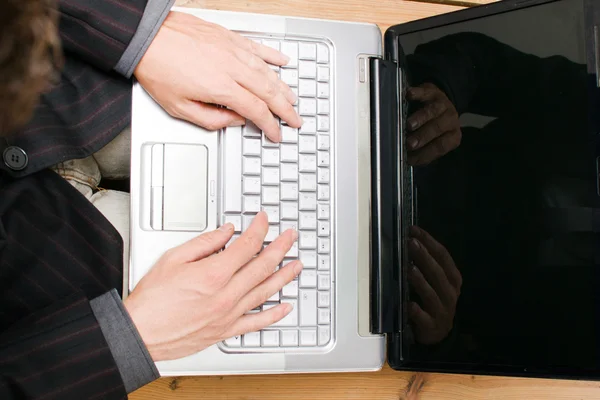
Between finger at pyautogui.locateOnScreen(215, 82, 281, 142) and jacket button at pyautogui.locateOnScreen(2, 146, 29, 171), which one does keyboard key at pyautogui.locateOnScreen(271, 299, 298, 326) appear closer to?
finger at pyautogui.locateOnScreen(215, 82, 281, 142)

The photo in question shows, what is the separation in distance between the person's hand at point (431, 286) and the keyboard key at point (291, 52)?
247 mm

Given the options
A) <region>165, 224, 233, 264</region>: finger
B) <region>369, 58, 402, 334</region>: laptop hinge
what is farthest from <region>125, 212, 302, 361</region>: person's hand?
<region>369, 58, 402, 334</region>: laptop hinge

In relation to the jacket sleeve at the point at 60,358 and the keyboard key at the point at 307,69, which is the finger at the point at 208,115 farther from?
the jacket sleeve at the point at 60,358

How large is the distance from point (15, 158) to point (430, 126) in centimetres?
47

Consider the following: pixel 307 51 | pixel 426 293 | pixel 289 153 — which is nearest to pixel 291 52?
pixel 307 51

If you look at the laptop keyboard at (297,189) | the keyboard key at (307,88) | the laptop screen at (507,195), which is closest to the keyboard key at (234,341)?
the laptop keyboard at (297,189)

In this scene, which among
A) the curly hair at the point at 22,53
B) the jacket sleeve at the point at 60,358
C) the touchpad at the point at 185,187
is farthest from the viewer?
the touchpad at the point at 185,187

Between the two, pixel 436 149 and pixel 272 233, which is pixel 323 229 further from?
pixel 436 149

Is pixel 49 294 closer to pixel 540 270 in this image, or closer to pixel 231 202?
pixel 231 202

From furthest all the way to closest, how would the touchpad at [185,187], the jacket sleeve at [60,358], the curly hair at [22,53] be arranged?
the touchpad at [185,187] → the jacket sleeve at [60,358] → the curly hair at [22,53]

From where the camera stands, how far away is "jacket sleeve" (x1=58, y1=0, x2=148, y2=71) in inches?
22.4

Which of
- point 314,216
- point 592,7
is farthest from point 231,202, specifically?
point 592,7

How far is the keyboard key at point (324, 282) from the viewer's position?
0.65 metres

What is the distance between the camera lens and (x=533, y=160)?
570 mm
